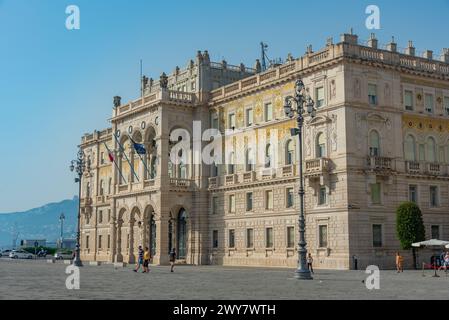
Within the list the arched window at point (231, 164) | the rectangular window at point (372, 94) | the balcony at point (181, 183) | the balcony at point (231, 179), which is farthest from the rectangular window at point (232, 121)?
the rectangular window at point (372, 94)

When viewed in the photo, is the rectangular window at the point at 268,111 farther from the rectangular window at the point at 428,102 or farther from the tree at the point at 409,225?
the tree at the point at 409,225

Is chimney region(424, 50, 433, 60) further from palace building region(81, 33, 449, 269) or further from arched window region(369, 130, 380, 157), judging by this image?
arched window region(369, 130, 380, 157)

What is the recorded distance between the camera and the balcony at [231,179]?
62.8 metres

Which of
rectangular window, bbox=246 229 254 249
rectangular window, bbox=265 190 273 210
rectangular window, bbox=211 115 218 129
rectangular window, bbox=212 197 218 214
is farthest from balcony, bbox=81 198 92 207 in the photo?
rectangular window, bbox=265 190 273 210

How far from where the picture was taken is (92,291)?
26.5 m

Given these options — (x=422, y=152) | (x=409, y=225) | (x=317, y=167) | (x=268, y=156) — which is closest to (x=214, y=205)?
(x=268, y=156)

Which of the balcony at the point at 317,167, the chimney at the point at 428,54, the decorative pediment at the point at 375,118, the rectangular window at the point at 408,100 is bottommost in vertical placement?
the balcony at the point at 317,167

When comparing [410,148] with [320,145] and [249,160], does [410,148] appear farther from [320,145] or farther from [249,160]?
[249,160]

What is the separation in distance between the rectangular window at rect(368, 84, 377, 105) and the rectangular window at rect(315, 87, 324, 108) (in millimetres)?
3771

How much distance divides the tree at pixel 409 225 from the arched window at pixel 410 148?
17.6ft

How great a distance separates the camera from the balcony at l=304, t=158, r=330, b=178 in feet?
170
